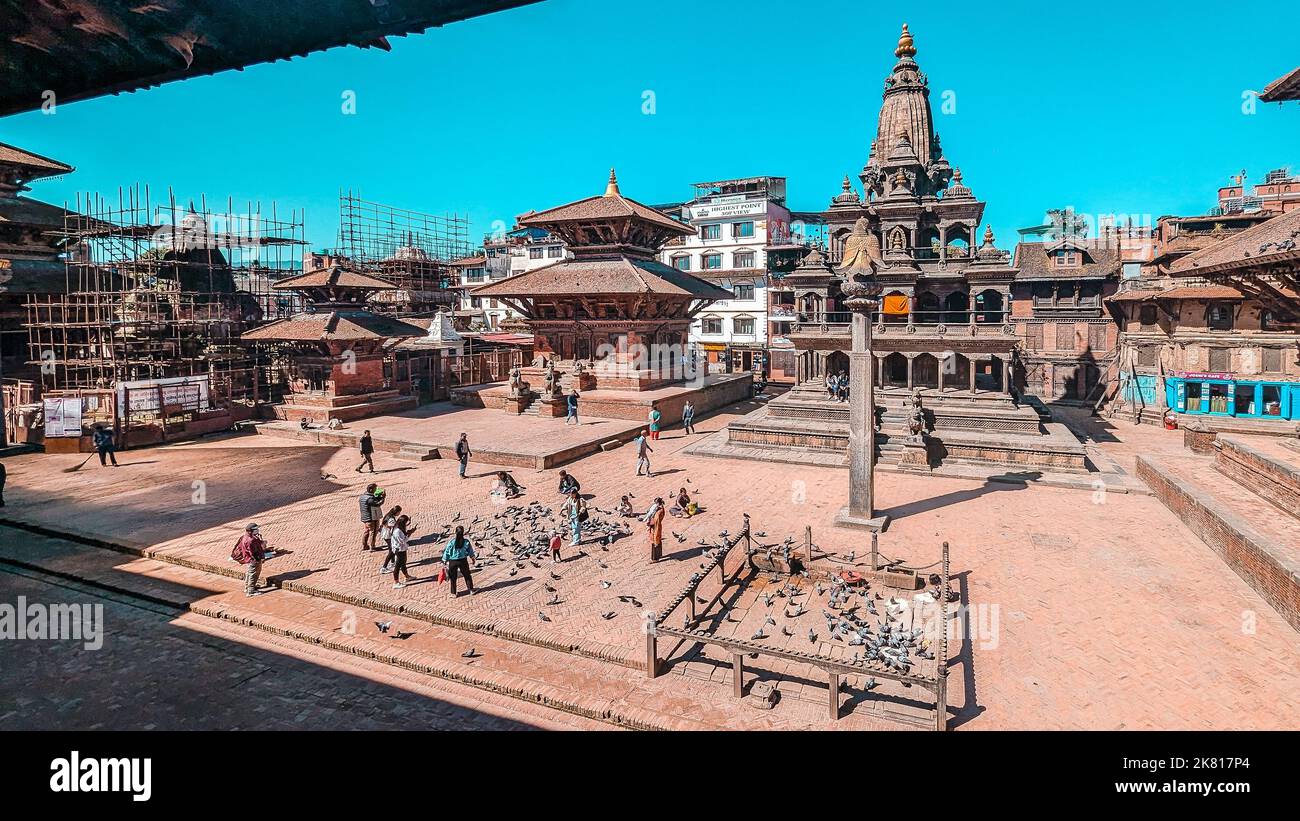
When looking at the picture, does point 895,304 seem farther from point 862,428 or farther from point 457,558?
point 457,558

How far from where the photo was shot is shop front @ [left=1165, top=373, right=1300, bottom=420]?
31281 millimetres

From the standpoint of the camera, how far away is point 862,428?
15.8m

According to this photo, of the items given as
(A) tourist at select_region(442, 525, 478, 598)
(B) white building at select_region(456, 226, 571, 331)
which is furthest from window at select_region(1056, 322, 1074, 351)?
(A) tourist at select_region(442, 525, 478, 598)

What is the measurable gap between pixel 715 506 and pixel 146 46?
50.1 ft

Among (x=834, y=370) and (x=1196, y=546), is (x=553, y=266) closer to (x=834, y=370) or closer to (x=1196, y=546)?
(x=834, y=370)

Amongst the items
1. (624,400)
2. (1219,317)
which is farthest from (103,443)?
(1219,317)

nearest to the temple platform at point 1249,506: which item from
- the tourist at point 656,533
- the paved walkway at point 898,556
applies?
the paved walkway at point 898,556

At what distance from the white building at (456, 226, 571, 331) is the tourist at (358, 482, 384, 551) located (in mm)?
52939

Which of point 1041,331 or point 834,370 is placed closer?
point 834,370

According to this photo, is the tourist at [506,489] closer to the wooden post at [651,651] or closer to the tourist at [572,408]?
the wooden post at [651,651]
